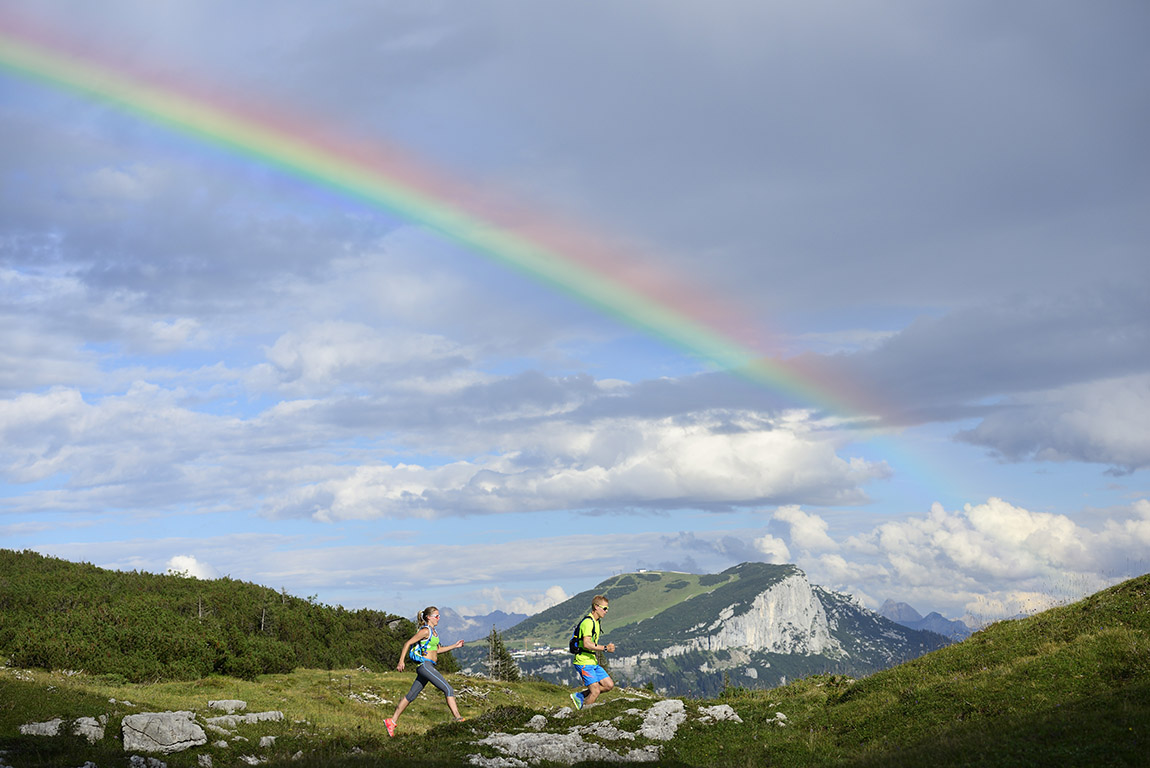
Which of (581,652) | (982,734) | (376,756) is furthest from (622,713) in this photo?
(982,734)

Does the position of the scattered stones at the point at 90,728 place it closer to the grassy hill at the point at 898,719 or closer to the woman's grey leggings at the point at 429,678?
the grassy hill at the point at 898,719

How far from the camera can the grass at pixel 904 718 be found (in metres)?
16.7

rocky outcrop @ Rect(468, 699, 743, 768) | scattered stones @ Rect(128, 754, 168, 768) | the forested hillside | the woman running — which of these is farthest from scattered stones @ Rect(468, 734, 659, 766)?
the forested hillside

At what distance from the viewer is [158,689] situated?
37719 mm

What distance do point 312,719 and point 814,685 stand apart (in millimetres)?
21242

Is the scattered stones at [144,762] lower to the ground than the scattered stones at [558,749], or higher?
higher

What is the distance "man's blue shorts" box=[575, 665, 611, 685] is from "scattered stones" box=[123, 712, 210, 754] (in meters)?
11.6

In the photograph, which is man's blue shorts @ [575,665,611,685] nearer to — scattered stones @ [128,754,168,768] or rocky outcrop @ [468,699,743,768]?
rocky outcrop @ [468,699,743,768]

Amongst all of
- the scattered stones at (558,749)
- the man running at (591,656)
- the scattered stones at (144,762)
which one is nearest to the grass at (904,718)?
the scattered stones at (144,762)

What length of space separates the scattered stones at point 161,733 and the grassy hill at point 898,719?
0.46 m

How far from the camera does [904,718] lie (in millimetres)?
22234

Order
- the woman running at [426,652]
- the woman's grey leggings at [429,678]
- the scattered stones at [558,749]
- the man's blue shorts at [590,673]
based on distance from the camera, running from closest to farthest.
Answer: the scattered stones at [558,749], the woman running at [426,652], the woman's grey leggings at [429,678], the man's blue shorts at [590,673]

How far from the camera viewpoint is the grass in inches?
656

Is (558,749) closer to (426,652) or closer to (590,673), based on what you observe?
(590,673)
